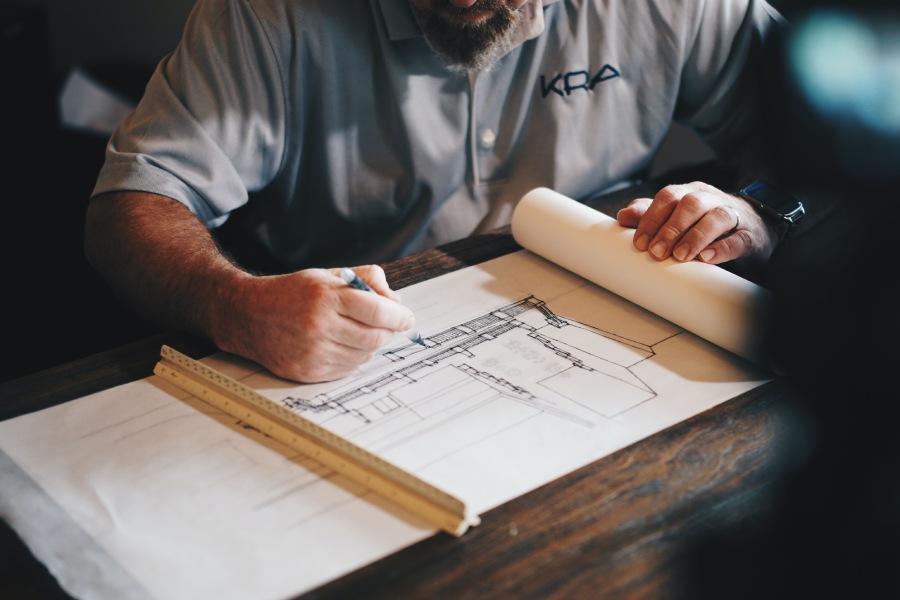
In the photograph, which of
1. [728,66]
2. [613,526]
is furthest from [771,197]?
[613,526]

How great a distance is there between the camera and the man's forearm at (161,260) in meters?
1.01

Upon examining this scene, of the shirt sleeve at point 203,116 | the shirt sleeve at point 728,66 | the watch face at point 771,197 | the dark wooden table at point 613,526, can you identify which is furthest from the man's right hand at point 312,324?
the shirt sleeve at point 728,66

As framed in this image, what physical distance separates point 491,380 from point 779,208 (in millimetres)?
581

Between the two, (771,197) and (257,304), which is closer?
(257,304)

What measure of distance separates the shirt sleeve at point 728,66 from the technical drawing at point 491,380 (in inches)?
30.7

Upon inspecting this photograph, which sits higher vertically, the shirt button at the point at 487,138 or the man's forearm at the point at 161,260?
the shirt button at the point at 487,138

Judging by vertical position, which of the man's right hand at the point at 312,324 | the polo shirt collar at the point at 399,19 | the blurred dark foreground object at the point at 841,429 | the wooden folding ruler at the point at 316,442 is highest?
the polo shirt collar at the point at 399,19

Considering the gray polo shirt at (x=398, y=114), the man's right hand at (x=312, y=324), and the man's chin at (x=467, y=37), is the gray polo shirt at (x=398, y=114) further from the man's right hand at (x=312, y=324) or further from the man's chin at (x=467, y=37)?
the man's right hand at (x=312, y=324)

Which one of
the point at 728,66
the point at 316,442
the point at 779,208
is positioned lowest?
the point at 316,442

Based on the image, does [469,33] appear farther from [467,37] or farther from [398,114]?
[398,114]

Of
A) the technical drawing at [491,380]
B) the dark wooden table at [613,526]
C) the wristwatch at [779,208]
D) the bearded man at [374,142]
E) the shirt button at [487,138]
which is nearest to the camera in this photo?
the dark wooden table at [613,526]

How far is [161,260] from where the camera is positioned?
1.11m

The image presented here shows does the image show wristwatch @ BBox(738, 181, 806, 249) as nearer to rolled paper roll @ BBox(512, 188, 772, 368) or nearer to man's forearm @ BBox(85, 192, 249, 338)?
rolled paper roll @ BBox(512, 188, 772, 368)

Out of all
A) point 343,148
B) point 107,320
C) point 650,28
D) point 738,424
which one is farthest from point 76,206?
point 738,424
